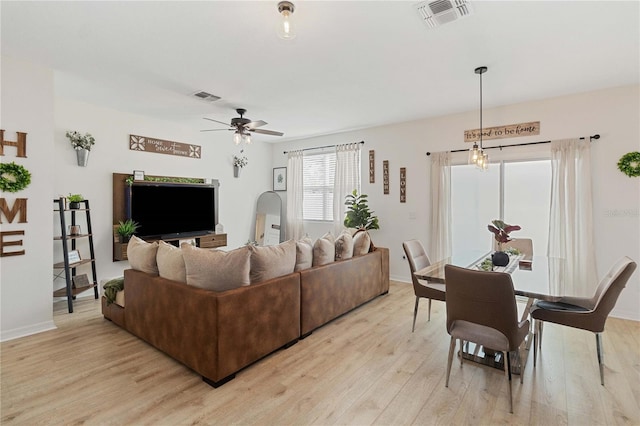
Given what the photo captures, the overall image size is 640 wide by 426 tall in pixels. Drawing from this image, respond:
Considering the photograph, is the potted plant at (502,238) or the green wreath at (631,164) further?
the green wreath at (631,164)

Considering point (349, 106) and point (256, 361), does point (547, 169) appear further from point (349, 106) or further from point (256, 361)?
point (256, 361)

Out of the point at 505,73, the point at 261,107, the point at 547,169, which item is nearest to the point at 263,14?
the point at 261,107

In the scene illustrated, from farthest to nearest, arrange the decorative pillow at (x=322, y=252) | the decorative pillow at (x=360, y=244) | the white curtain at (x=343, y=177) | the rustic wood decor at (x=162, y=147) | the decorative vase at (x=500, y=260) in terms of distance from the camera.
Answer: the white curtain at (x=343, y=177) → the rustic wood decor at (x=162, y=147) → the decorative pillow at (x=360, y=244) → the decorative pillow at (x=322, y=252) → the decorative vase at (x=500, y=260)

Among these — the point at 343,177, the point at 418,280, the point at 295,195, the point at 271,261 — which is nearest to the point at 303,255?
the point at 271,261

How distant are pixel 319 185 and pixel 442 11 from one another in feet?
14.6

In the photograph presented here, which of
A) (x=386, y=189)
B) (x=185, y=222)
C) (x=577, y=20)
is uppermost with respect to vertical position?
(x=577, y=20)

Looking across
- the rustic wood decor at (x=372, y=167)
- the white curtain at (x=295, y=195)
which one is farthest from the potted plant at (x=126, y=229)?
the rustic wood decor at (x=372, y=167)

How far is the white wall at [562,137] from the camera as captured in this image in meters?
3.66

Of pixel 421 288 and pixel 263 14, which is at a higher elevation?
pixel 263 14

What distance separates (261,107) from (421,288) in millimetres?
3235

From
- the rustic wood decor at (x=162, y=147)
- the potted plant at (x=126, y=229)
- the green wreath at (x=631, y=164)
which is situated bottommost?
the potted plant at (x=126, y=229)

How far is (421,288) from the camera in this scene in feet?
10.4

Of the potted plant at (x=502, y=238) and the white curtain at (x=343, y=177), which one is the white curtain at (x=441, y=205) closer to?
the white curtain at (x=343, y=177)

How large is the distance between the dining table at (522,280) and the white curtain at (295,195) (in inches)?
150
